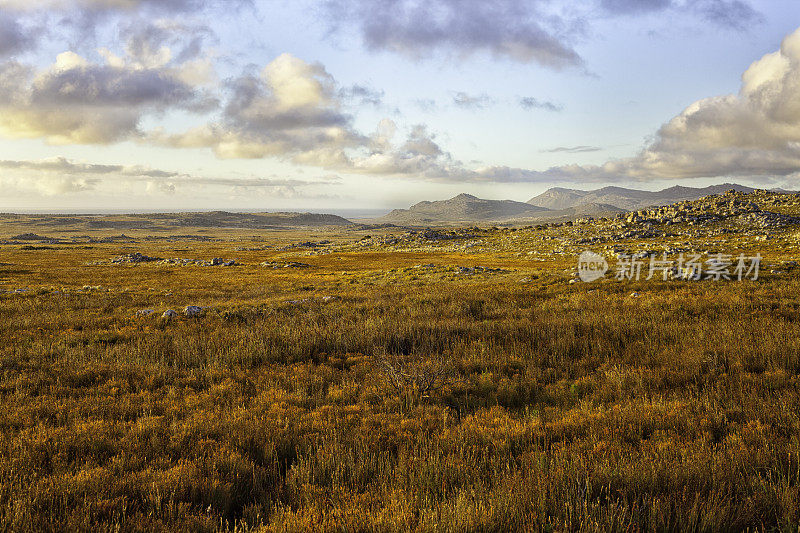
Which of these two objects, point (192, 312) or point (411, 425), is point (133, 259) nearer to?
point (192, 312)

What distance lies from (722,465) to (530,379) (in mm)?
3683

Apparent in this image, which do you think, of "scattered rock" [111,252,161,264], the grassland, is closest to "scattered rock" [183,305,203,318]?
the grassland

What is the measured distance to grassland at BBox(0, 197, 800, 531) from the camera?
3.64 m

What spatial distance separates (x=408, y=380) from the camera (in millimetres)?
7785

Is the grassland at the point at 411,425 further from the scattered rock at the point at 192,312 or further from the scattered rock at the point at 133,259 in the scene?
the scattered rock at the point at 133,259

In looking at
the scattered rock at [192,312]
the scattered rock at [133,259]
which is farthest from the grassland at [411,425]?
the scattered rock at [133,259]

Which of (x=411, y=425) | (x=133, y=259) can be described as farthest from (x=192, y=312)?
(x=133, y=259)

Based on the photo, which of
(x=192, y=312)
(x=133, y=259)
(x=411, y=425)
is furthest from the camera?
(x=133, y=259)

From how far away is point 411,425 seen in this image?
5.79 metres

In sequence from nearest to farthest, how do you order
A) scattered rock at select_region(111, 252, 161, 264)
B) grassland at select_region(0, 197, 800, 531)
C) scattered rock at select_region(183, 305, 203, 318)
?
grassland at select_region(0, 197, 800, 531) → scattered rock at select_region(183, 305, 203, 318) → scattered rock at select_region(111, 252, 161, 264)

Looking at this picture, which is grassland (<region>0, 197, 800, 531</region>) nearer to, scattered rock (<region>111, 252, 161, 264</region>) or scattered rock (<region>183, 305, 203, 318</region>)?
scattered rock (<region>183, 305, 203, 318</region>)


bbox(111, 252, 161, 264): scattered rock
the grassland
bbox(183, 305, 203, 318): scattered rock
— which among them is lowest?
bbox(111, 252, 161, 264): scattered rock

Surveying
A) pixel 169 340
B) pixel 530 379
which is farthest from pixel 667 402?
pixel 169 340

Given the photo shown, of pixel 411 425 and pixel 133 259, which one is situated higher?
pixel 411 425
